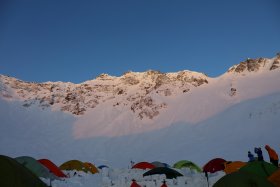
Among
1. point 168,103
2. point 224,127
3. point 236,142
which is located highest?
point 168,103

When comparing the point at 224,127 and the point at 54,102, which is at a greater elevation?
the point at 54,102

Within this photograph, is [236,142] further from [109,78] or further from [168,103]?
[109,78]

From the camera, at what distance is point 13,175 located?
752 centimetres

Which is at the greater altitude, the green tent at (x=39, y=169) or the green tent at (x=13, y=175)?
the green tent at (x=39, y=169)

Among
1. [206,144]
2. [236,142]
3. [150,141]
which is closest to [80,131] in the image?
[150,141]

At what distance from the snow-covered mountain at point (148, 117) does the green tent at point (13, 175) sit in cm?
4314

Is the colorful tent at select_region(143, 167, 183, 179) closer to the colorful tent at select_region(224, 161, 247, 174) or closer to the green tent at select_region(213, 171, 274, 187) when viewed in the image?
the colorful tent at select_region(224, 161, 247, 174)

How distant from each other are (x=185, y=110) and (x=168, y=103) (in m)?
8.18

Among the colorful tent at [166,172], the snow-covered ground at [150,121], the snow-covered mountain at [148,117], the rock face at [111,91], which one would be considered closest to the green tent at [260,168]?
the colorful tent at [166,172]

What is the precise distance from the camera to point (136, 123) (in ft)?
259

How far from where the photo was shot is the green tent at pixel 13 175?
741cm

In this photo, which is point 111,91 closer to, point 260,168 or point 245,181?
point 260,168

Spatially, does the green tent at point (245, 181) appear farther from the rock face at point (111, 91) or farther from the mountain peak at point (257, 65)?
the mountain peak at point (257, 65)

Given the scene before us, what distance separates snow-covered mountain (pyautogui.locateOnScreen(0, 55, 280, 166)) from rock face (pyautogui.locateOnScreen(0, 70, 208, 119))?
272mm
